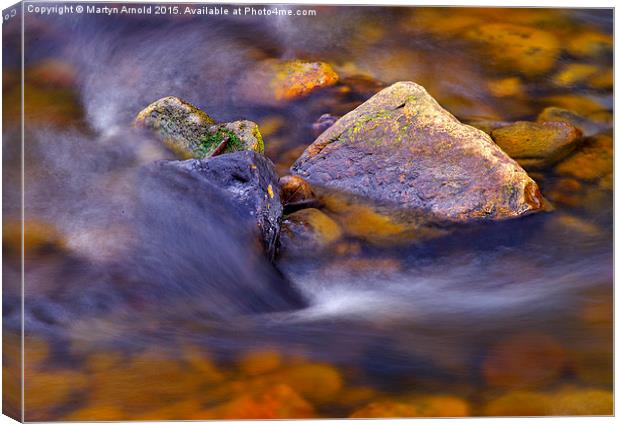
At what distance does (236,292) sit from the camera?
4652mm

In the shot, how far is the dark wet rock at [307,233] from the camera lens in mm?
4824

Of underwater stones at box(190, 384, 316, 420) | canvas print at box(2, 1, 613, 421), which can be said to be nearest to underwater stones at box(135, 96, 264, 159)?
canvas print at box(2, 1, 613, 421)

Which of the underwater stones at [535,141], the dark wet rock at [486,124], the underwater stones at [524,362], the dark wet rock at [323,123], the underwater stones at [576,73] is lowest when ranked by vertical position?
the underwater stones at [524,362]

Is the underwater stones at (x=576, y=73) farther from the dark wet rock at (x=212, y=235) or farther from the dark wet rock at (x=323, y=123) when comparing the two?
the dark wet rock at (x=212, y=235)

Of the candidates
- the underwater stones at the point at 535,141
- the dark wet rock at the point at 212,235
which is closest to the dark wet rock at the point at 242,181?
the dark wet rock at the point at 212,235

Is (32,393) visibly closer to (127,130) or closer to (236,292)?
(236,292)

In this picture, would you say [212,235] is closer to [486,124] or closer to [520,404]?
[486,124]

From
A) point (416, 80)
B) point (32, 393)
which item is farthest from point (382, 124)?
point (32, 393)

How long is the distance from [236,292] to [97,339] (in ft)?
2.56

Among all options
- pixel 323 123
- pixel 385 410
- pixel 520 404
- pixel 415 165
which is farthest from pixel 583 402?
pixel 323 123

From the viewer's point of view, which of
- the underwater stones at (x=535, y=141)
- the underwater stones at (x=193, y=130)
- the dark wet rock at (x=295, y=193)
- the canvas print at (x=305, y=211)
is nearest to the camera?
the canvas print at (x=305, y=211)

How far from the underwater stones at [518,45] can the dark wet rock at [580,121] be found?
247 millimetres

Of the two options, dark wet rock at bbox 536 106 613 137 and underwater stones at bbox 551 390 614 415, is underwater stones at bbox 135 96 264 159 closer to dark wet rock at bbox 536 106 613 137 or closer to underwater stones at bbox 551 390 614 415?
dark wet rock at bbox 536 106 613 137

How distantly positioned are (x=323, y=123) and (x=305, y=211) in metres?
0.58
